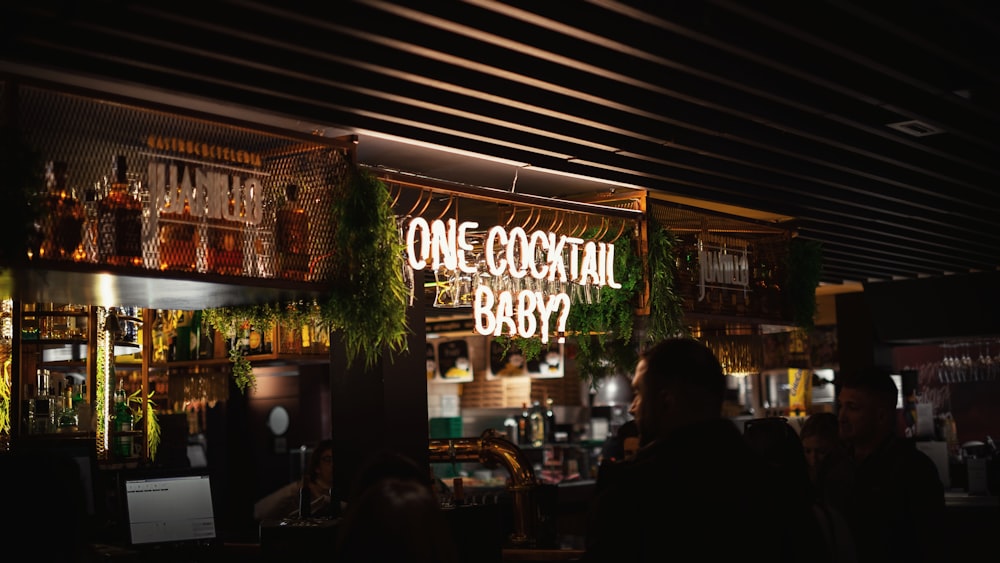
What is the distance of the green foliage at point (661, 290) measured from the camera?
7.62m

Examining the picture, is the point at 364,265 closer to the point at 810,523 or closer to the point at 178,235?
the point at 178,235

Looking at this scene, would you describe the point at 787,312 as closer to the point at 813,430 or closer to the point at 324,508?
the point at 813,430

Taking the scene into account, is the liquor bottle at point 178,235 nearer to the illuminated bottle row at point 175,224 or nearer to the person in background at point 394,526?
the illuminated bottle row at point 175,224

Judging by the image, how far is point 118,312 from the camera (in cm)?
750

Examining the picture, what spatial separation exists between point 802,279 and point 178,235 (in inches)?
226

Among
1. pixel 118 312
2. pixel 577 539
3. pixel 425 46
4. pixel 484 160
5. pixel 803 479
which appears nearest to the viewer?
pixel 803 479

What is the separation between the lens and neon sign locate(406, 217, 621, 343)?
20.2 ft

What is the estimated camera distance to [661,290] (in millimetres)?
7645

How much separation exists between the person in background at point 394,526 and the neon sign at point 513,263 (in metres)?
2.87

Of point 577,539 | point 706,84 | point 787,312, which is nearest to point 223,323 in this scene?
point 706,84

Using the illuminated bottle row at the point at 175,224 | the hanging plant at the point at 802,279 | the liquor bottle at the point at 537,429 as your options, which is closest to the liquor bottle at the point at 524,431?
the liquor bottle at the point at 537,429

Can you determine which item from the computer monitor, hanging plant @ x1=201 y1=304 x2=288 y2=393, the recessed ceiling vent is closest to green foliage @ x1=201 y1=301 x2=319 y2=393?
hanging plant @ x1=201 y1=304 x2=288 y2=393

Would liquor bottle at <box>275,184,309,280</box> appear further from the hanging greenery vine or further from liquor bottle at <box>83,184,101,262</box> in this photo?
liquor bottle at <box>83,184,101,262</box>

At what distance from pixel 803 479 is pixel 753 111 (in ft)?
7.47
